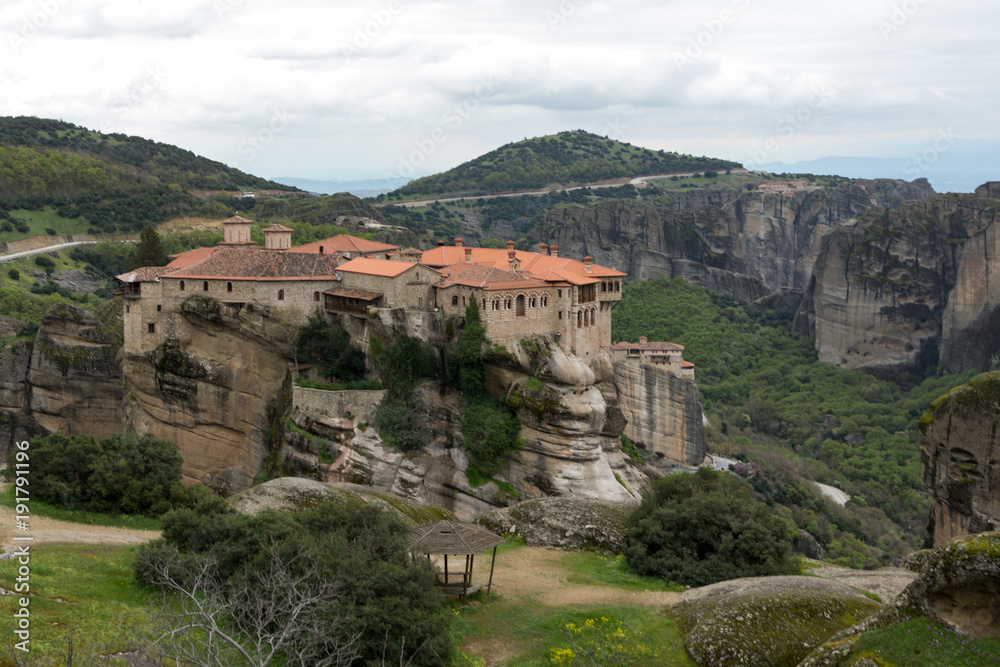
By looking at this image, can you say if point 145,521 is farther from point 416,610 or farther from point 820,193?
point 820,193

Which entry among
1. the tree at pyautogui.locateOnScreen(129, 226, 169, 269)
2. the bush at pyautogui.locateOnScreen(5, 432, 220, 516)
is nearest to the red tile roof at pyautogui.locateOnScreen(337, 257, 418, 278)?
the tree at pyautogui.locateOnScreen(129, 226, 169, 269)

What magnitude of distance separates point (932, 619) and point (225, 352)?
137ft

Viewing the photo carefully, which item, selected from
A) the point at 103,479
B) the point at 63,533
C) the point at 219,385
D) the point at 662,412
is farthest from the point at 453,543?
the point at 662,412

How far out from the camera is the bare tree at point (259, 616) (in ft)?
48.5

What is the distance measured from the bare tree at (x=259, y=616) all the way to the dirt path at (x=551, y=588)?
247 inches

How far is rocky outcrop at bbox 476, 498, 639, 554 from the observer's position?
27.2 m

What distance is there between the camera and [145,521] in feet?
87.4

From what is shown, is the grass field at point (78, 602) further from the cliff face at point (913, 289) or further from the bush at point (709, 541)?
the cliff face at point (913, 289)

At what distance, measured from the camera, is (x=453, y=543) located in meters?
20.5

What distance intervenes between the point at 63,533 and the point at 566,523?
1416cm

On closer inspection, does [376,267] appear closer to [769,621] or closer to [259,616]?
[259,616]

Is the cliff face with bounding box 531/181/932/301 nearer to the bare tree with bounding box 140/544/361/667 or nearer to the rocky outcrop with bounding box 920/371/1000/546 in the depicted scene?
the rocky outcrop with bounding box 920/371/1000/546

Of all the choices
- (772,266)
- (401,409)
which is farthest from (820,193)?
(401,409)

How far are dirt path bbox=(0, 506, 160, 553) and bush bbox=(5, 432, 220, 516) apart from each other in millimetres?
1502
